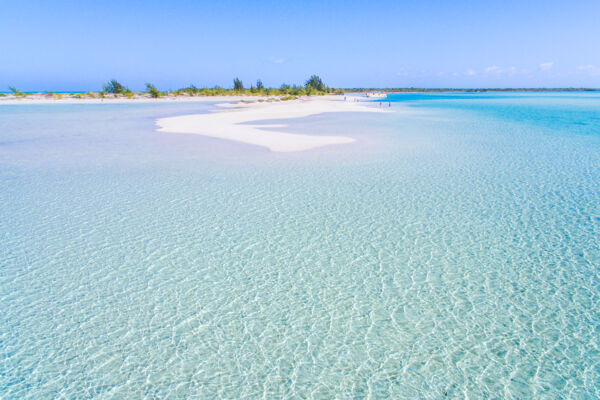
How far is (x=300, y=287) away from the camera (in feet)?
14.8

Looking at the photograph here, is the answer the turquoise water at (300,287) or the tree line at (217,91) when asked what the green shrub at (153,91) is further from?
the turquoise water at (300,287)

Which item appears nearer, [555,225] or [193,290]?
[193,290]

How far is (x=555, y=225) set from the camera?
6.29 m

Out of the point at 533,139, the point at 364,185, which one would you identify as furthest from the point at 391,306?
the point at 533,139

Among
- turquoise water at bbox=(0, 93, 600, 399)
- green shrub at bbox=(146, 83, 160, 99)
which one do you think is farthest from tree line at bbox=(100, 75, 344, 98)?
turquoise water at bbox=(0, 93, 600, 399)

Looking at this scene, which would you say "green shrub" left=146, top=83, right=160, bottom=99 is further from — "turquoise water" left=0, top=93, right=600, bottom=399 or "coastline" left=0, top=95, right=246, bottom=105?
"turquoise water" left=0, top=93, right=600, bottom=399

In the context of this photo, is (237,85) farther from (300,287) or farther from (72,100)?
(300,287)

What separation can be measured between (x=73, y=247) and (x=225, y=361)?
3.73 metres

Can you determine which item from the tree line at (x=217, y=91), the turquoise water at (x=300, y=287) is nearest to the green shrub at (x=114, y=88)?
the tree line at (x=217, y=91)

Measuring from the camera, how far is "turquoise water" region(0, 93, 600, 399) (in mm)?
3189

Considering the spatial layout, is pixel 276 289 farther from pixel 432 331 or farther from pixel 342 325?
pixel 432 331

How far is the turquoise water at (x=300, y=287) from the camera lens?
319cm

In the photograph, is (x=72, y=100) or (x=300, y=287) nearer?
(x=300, y=287)

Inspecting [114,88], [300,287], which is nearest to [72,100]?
[114,88]
